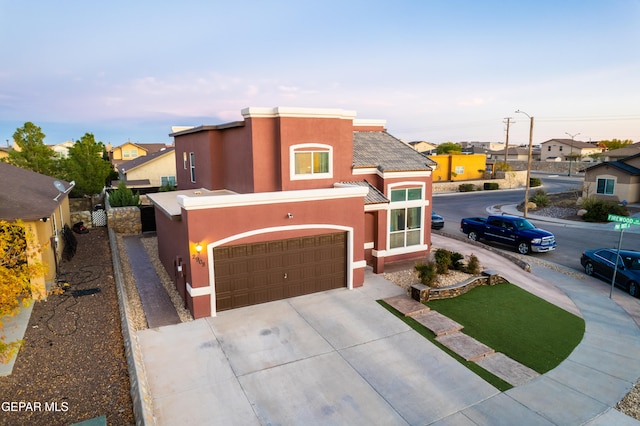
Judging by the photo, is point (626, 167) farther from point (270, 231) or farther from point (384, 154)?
point (270, 231)

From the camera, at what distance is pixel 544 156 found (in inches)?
4021

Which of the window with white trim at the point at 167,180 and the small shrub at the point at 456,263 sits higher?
the window with white trim at the point at 167,180

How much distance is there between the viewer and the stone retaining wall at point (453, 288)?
1385 cm

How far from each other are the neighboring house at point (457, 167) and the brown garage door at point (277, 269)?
133ft

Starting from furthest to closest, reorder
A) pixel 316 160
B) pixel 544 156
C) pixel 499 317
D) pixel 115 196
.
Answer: pixel 544 156
pixel 115 196
pixel 316 160
pixel 499 317

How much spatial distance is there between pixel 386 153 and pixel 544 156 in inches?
3954

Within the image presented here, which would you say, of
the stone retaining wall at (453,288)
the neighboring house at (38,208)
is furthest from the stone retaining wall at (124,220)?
the stone retaining wall at (453,288)

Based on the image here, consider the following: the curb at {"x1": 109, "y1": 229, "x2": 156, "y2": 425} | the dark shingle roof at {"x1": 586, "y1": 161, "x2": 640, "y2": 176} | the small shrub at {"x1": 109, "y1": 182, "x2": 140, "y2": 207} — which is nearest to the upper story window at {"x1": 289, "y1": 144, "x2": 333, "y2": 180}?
A: the curb at {"x1": 109, "y1": 229, "x2": 156, "y2": 425}

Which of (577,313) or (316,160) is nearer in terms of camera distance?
(577,313)

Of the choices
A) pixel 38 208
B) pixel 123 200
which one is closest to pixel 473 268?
pixel 38 208

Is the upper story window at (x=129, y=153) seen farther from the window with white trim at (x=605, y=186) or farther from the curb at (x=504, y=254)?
the window with white trim at (x=605, y=186)

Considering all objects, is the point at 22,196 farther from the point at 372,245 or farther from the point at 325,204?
the point at 372,245

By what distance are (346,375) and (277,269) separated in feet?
16.3

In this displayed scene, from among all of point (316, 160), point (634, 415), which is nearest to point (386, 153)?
point (316, 160)
